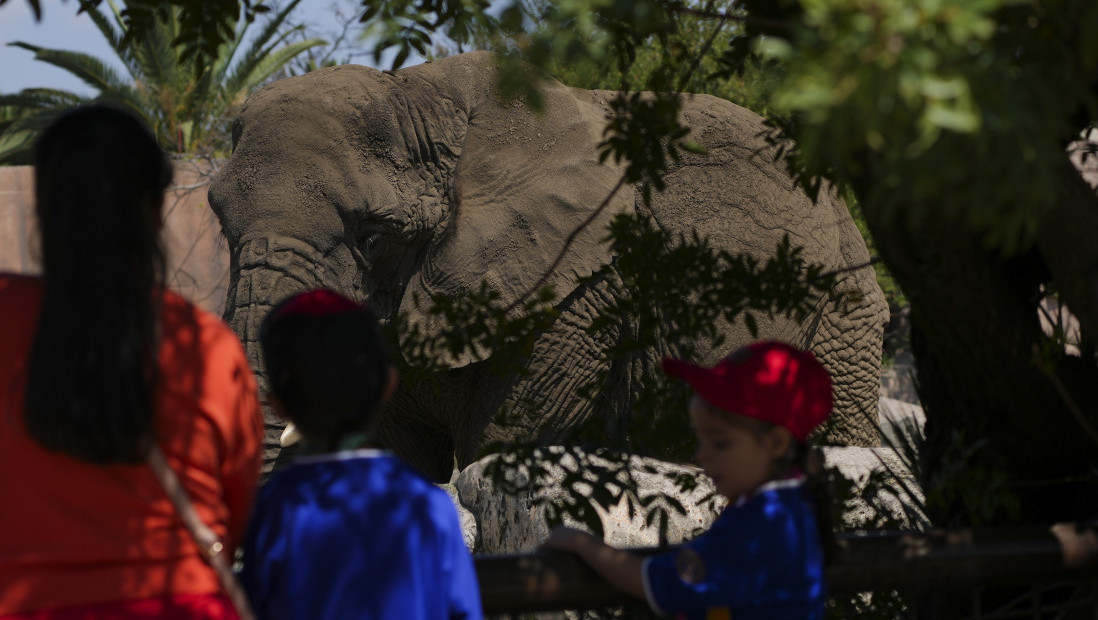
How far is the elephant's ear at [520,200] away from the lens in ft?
17.5

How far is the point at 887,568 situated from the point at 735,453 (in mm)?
322

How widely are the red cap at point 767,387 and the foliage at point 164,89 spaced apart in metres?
12.6

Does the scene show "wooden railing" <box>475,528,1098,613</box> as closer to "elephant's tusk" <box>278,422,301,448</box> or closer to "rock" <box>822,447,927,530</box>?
"rock" <box>822,447,927,530</box>

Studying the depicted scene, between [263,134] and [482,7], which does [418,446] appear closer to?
[263,134]

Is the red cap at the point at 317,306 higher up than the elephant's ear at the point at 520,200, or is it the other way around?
the elephant's ear at the point at 520,200

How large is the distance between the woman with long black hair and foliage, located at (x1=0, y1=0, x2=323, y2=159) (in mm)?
12807

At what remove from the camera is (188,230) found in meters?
12.7

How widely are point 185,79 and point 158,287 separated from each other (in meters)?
→ 14.4

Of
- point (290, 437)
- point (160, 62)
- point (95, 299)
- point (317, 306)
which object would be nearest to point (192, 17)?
point (317, 306)

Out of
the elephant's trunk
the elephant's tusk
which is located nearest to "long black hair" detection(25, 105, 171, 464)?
the elephant's tusk

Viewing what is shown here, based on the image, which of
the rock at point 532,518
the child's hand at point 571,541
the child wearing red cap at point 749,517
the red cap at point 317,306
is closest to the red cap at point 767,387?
the child wearing red cap at point 749,517

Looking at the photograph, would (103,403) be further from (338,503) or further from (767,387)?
(767,387)

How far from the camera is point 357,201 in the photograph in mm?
5098

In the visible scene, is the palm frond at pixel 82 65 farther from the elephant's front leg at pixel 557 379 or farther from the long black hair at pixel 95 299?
the long black hair at pixel 95 299
